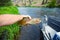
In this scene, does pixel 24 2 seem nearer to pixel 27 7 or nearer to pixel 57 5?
pixel 27 7

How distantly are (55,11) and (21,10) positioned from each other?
67 centimetres

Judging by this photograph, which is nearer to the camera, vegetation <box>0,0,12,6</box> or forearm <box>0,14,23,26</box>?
forearm <box>0,14,23,26</box>

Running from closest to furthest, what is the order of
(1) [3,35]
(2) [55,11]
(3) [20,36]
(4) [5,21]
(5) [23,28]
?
(4) [5,21] < (1) [3,35] < (2) [55,11] < (3) [20,36] < (5) [23,28]

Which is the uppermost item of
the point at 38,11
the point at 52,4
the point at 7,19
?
the point at 7,19

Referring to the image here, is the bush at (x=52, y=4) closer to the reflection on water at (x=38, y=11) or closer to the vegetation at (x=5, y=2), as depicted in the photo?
the reflection on water at (x=38, y=11)

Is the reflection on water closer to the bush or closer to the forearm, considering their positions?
the bush

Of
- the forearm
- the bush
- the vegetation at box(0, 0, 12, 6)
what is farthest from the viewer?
the bush

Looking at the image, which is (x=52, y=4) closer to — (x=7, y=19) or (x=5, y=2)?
(x=5, y=2)

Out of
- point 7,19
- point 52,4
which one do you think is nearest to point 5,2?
point 52,4

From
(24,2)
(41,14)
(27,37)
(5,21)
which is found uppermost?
(5,21)

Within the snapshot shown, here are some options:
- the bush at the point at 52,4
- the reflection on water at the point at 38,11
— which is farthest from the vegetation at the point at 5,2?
the bush at the point at 52,4

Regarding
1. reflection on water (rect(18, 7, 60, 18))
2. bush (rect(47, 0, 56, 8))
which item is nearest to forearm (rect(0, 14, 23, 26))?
reflection on water (rect(18, 7, 60, 18))

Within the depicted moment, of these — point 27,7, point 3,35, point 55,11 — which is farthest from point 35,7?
point 3,35

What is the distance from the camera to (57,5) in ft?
12.3
